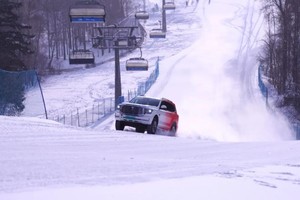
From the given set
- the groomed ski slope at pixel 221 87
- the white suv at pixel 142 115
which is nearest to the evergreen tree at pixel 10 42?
the groomed ski slope at pixel 221 87

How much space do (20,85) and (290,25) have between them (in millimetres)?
38606

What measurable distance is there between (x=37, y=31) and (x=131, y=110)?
6033 centimetres

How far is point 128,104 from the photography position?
76.1 ft

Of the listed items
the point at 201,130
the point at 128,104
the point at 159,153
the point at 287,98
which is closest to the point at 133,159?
the point at 159,153

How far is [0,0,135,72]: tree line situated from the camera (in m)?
43.7

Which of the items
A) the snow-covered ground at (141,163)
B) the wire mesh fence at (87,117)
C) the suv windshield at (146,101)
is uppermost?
the snow-covered ground at (141,163)

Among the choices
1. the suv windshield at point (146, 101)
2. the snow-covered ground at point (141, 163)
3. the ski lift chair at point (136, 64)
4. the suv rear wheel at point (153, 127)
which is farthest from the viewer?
the ski lift chair at point (136, 64)

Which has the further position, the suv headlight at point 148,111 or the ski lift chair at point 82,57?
the ski lift chair at point 82,57

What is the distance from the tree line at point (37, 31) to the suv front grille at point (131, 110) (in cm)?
2033

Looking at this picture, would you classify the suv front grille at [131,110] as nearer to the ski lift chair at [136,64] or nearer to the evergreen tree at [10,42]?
the ski lift chair at [136,64]

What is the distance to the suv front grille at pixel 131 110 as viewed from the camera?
22922 millimetres

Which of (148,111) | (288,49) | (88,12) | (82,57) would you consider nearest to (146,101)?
(148,111)

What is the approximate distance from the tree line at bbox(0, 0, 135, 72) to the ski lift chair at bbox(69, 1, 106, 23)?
1272cm

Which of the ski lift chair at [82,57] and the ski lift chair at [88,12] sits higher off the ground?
the ski lift chair at [88,12]
